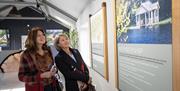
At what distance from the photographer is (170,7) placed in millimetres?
1383

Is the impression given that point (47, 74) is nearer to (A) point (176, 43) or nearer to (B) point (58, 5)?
(A) point (176, 43)

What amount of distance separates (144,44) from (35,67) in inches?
41.9

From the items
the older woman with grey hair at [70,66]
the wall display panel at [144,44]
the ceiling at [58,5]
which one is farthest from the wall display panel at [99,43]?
the ceiling at [58,5]

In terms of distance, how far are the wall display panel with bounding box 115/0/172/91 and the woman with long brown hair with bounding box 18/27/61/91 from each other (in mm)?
821

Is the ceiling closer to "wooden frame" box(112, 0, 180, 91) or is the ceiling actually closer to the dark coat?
the dark coat

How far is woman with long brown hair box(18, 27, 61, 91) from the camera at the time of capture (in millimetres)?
2029

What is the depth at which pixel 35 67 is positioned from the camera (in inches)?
80.9

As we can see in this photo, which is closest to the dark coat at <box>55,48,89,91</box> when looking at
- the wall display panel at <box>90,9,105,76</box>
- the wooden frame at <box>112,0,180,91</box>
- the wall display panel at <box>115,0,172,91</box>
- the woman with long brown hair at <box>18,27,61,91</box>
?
the woman with long brown hair at <box>18,27,61,91</box>

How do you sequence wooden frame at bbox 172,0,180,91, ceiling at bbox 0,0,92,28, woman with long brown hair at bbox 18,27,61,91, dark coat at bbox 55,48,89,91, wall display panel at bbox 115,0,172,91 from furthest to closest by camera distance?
ceiling at bbox 0,0,92,28 < dark coat at bbox 55,48,89,91 < woman with long brown hair at bbox 18,27,61,91 < wall display panel at bbox 115,0,172,91 < wooden frame at bbox 172,0,180,91

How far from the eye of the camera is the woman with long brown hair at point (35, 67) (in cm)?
203

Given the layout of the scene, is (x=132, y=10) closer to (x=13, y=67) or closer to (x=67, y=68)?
(x=67, y=68)

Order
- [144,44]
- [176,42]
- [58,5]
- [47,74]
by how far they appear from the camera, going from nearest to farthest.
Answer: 1. [176,42]
2. [144,44]
3. [47,74]
4. [58,5]

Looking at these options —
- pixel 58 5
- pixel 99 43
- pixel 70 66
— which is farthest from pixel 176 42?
pixel 58 5

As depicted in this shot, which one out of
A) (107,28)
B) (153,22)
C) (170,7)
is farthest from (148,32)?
(107,28)
